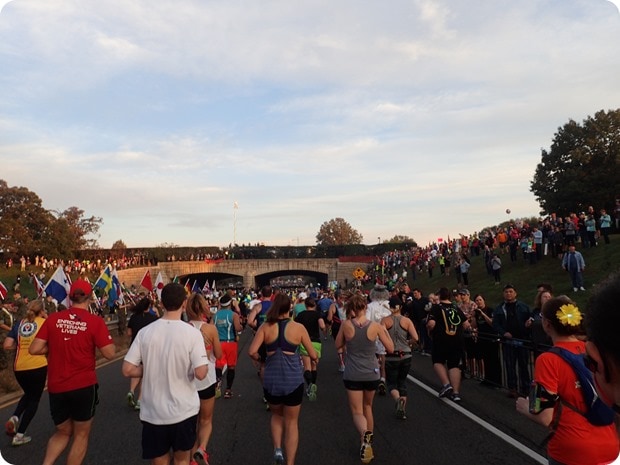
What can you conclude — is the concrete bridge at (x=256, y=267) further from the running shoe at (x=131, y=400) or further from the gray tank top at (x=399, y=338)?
the running shoe at (x=131, y=400)

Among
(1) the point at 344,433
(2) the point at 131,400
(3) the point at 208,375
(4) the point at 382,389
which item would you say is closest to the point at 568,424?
(3) the point at 208,375

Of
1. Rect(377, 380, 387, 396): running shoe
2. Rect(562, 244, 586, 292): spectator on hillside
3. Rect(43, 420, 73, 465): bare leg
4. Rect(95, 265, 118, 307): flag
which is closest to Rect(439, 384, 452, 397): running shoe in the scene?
Rect(377, 380, 387, 396): running shoe

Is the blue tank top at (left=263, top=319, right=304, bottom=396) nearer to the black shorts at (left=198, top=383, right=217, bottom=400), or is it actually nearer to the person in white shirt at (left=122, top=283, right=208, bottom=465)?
the black shorts at (left=198, top=383, right=217, bottom=400)

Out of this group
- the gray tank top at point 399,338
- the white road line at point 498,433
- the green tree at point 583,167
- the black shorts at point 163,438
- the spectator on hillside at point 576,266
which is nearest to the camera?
the black shorts at point 163,438

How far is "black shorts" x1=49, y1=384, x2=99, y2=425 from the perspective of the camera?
474cm

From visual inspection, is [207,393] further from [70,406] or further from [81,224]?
[81,224]

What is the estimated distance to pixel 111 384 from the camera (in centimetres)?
1102

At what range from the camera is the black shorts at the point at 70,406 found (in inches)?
187

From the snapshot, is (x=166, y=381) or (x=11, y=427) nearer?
(x=166, y=381)

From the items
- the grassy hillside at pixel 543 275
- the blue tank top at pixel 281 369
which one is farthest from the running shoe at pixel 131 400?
the grassy hillside at pixel 543 275

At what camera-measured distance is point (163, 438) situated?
3846 millimetres

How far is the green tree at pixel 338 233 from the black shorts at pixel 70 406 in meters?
119

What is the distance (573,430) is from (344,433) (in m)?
4.19

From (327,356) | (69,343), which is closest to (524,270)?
(327,356)
